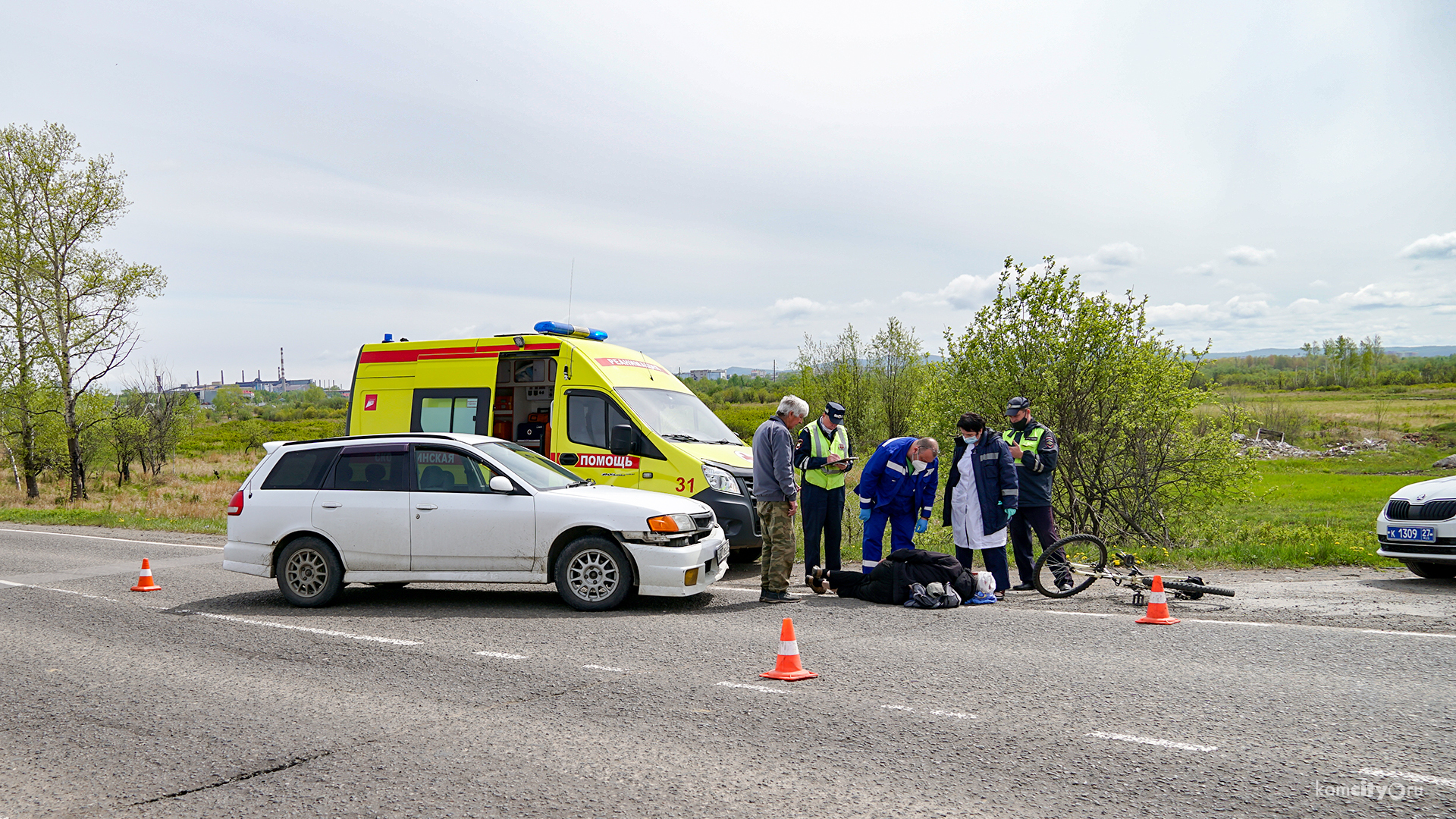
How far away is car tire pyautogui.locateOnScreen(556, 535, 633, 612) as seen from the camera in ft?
25.4

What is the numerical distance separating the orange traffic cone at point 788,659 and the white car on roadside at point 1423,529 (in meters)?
7.10

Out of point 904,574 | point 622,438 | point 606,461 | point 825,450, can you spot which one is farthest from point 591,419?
point 904,574

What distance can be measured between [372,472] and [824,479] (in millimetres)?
4453

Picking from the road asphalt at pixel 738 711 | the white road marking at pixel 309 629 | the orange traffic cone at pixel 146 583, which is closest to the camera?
the road asphalt at pixel 738 711

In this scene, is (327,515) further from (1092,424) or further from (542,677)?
(1092,424)

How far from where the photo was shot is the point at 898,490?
8727 millimetres

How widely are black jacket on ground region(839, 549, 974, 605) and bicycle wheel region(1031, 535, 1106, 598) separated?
0.91 m

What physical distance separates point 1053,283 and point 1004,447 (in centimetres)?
890

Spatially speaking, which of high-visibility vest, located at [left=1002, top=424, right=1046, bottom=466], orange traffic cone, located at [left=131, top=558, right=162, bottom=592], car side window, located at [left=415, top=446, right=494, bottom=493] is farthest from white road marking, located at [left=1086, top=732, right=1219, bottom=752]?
orange traffic cone, located at [left=131, top=558, right=162, bottom=592]

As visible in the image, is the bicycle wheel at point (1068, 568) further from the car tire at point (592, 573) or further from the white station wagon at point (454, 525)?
the car tire at point (592, 573)

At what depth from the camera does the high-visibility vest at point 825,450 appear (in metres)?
8.76

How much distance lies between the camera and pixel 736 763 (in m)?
4.04

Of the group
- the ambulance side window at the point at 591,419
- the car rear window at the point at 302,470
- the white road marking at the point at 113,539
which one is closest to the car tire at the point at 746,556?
the ambulance side window at the point at 591,419

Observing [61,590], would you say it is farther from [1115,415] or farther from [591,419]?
[1115,415]
